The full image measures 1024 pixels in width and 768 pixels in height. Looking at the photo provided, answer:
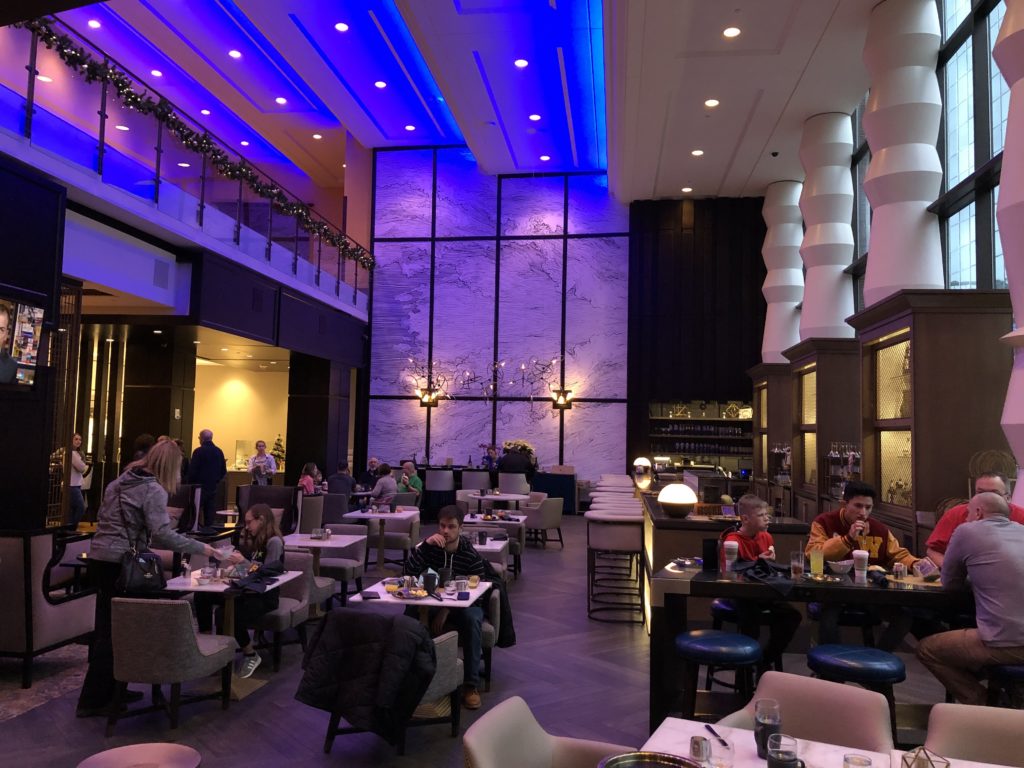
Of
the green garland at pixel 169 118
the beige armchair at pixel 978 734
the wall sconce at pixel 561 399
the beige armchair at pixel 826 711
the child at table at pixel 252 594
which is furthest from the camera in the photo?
the wall sconce at pixel 561 399

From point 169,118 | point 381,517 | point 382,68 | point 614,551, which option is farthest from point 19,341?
point 382,68

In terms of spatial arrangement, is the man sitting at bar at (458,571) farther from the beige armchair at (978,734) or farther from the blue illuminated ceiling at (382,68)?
the blue illuminated ceiling at (382,68)

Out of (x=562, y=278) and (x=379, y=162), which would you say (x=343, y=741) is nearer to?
(x=562, y=278)

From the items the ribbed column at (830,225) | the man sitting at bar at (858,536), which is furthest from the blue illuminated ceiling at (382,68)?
the man sitting at bar at (858,536)

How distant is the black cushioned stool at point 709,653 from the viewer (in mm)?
3826

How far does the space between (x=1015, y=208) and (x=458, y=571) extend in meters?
4.39

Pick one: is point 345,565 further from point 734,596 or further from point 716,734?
point 716,734

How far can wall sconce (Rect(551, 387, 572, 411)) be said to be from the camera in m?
16.1

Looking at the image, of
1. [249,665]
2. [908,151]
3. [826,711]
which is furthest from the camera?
[908,151]

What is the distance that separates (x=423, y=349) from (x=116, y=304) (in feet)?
25.0

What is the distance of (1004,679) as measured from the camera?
3633mm

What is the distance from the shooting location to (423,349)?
16922 millimetres

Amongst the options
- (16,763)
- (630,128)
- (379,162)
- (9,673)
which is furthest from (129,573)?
(379,162)

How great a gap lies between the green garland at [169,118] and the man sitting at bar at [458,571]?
12.9 ft
